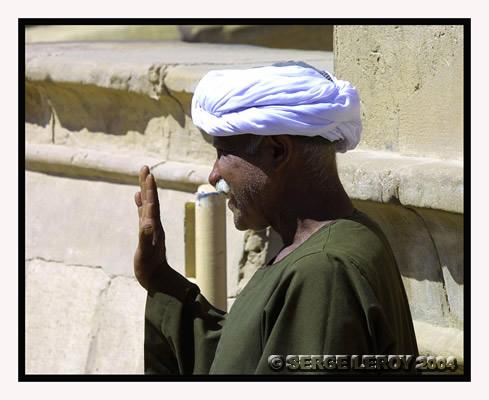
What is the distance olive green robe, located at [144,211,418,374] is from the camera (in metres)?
3.25

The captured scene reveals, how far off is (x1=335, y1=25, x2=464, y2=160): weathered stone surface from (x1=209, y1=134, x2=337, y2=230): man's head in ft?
4.73

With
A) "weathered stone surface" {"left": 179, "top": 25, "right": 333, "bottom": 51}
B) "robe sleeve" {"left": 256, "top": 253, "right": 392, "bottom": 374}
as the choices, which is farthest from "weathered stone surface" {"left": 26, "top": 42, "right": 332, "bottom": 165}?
"robe sleeve" {"left": 256, "top": 253, "right": 392, "bottom": 374}

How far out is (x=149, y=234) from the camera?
12.3 ft

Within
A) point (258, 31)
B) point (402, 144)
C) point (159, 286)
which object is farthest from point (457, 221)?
point (258, 31)

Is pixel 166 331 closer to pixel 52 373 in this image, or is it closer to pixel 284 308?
pixel 284 308

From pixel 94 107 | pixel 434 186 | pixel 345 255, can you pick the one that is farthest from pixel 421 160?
pixel 94 107

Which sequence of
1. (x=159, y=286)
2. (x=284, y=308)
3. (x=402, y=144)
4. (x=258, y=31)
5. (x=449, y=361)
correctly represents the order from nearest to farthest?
(x=284, y=308) → (x=159, y=286) → (x=449, y=361) → (x=402, y=144) → (x=258, y=31)

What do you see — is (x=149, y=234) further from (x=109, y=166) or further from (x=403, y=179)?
(x=109, y=166)

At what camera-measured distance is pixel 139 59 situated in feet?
23.4

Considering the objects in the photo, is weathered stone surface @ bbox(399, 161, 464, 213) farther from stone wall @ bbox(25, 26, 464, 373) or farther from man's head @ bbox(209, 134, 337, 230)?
man's head @ bbox(209, 134, 337, 230)

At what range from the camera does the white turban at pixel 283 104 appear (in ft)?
11.3

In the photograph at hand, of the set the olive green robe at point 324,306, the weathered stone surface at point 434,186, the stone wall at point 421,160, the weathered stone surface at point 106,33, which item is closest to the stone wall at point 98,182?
the stone wall at point 421,160

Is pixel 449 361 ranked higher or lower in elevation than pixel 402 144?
lower

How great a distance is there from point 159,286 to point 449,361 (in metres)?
1.27
